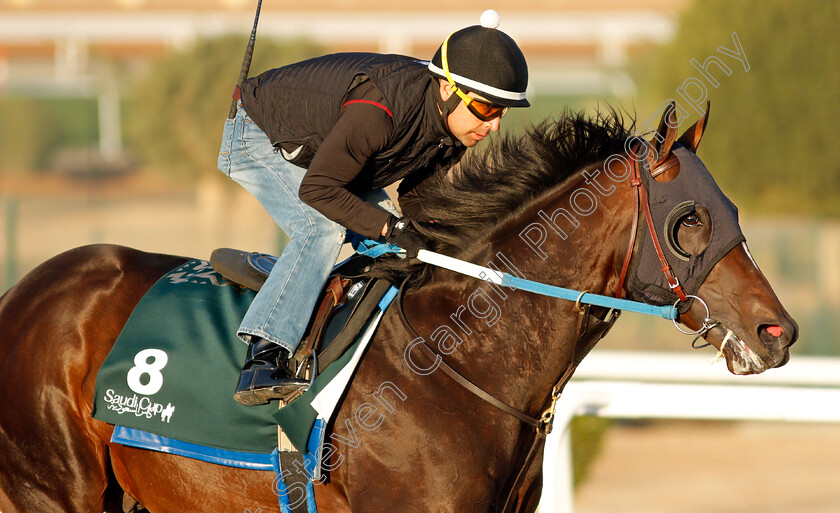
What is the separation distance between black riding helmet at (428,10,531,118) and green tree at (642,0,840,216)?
1233cm

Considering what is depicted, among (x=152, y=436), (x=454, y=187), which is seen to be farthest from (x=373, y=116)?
(x=152, y=436)

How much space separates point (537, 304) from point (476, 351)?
0.26 m

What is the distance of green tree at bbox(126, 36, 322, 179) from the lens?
2073cm

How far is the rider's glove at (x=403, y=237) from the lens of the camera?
3.01 m

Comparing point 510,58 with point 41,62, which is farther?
point 41,62

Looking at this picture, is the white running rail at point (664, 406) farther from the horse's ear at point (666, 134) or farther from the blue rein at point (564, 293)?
the horse's ear at point (666, 134)

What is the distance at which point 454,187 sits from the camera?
3178mm

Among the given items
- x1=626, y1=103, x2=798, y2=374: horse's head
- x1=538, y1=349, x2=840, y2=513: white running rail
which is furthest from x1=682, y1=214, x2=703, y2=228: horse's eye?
x1=538, y1=349, x2=840, y2=513: white running rail

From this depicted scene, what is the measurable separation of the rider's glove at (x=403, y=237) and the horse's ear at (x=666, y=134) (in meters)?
0.82

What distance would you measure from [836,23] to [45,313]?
1464 cm

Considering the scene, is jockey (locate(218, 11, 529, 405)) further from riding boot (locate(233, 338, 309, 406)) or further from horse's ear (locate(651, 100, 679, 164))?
horse's ear (locate(651, 100, 679, 164))

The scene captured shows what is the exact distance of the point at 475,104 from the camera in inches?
119

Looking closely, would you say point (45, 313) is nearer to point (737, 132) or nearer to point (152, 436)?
point (152, 436)

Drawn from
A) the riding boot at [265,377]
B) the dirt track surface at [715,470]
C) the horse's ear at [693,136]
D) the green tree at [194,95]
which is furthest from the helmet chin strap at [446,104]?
the green tree at [194,95]
